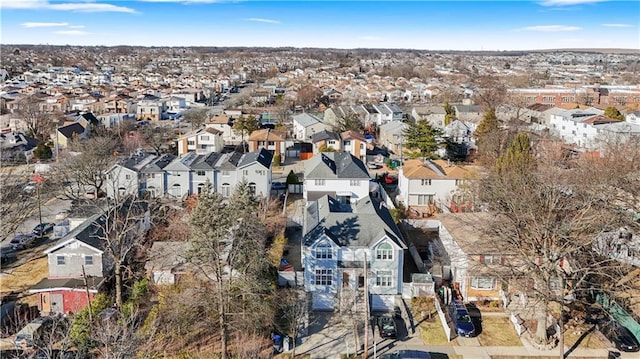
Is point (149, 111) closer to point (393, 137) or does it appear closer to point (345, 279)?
point (393, 137)

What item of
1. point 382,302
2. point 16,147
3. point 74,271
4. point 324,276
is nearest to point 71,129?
point 16,147

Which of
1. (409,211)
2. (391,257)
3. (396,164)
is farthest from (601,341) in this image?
(396,164)

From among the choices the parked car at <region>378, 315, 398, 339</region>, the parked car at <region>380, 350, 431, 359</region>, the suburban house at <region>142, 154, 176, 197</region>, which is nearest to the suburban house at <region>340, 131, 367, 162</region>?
the suburban house at <region>142, 154, 176, 197</region>

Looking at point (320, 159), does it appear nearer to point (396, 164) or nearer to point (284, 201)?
point (284, 201)

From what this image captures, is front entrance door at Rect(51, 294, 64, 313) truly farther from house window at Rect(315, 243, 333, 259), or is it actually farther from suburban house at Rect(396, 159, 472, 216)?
suburban house at Rect(396, 159, 472, 216)

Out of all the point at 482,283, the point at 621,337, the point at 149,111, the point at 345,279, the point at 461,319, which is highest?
the point at 149,111

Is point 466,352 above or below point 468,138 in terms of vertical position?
below
